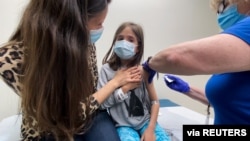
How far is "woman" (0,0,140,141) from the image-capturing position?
821mm

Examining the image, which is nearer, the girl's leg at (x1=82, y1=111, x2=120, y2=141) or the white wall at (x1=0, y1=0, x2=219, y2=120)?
the girl's leg at (x1=82, y1=111, x2=120, y2=141)

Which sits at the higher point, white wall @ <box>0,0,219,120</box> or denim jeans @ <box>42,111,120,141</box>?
white wall @ <box>0,0,219,120</box>

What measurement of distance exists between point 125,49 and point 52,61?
715mm

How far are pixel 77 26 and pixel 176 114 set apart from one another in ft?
4.95

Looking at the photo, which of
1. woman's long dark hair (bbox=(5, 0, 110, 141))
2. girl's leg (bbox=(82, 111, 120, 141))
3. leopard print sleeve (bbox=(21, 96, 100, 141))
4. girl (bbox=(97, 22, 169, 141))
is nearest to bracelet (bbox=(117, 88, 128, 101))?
girl (bbox=(97, 22, 169, 141))

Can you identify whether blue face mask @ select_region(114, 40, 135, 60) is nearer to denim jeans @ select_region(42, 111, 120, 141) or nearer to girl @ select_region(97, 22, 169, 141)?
girl @ select_region(97, 22, 169, 141)

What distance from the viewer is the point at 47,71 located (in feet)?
Answer: 2.74

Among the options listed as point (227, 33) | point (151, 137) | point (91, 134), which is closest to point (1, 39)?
point (91, 134)

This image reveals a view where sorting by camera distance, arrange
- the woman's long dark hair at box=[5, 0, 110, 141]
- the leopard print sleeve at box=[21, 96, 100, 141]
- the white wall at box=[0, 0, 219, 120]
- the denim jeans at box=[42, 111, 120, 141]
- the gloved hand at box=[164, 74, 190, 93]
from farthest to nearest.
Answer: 1. the white wall at box=[0, 0, 219, 120]
2. the gloved hand at box=[164, 74, 190, 93]
3. the denim jeans at box=[42, 111, 120, 141]
4. the leopard print sleeve at box=[21, 96, 100, 141]
5. the woman's long dark hair at box=[5, 0, 110, 141]

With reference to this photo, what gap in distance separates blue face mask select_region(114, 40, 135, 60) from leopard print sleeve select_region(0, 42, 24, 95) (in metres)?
0.67

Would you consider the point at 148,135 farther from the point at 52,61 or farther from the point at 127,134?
the point at 52,61

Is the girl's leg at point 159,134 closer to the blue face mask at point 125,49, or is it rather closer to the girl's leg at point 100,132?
the girl's leg at point 100,132

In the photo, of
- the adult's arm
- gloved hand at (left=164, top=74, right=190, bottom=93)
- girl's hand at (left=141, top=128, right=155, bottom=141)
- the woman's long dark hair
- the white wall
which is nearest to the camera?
the adult's arm

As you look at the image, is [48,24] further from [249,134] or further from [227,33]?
[249,134]
